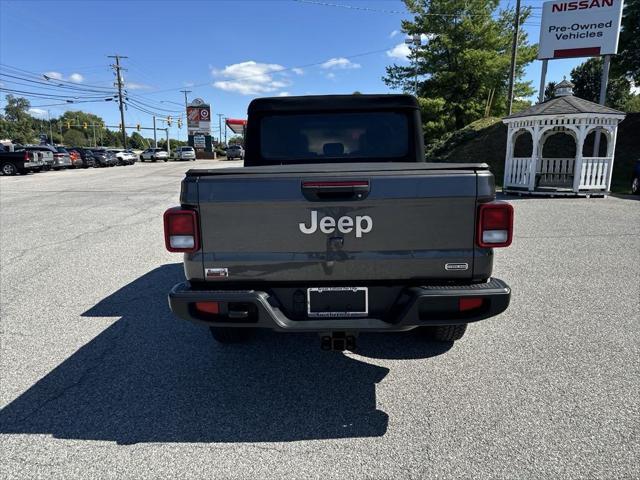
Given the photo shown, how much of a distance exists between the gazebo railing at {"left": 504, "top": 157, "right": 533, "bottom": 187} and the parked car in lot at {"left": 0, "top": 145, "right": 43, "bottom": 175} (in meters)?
26.5

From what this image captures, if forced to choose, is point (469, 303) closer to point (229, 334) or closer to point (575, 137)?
point (229, 334)

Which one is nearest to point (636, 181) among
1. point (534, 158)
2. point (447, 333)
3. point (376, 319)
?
point (534, 158)

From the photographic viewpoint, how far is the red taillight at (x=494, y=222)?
257cm

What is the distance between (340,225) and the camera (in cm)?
257

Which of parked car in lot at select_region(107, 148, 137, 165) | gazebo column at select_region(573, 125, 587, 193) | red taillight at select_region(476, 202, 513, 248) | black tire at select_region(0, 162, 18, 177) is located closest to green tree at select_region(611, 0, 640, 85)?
gazebo column at select_region(573, 125, 587, 193)

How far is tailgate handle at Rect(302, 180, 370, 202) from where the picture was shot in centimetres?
253

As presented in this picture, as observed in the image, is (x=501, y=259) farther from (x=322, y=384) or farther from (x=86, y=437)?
(x=86, y=437)

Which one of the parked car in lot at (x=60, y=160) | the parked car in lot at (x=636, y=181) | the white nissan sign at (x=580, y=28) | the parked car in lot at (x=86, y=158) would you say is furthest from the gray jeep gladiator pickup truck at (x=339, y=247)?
the parked car in lot at (x=86, y=158)

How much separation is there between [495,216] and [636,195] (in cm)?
1596

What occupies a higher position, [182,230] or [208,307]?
[182,230]

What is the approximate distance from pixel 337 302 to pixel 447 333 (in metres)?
1.44

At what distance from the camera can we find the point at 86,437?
2551mm

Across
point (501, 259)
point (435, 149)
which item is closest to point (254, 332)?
point (501, 259)

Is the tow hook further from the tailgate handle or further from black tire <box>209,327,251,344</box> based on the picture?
black tire <box>209,327,251,344</box>
